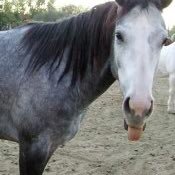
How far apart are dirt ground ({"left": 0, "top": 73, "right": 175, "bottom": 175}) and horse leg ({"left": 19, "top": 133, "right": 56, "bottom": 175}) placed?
1.46m

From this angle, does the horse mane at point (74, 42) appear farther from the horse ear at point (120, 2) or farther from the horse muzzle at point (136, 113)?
the horse muzzle at point (136, 113)

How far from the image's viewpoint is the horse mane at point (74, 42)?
257cm

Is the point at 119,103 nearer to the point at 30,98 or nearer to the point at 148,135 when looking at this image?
the point at 148,135

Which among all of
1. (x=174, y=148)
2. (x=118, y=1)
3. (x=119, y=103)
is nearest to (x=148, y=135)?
(x=174, y=148)

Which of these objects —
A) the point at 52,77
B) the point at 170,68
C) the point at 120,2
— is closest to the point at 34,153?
the point at 52,77

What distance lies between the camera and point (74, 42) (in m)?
2.68

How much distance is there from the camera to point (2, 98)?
9.13 feet

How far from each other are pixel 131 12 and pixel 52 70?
0.83 metres

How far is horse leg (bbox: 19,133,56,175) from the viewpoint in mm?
2648

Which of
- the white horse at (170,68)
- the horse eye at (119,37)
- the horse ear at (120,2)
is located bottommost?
the white horse at (170,68)

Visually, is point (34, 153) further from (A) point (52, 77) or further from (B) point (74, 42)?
(B) point (74, 42)

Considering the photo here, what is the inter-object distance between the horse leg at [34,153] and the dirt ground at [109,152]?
146 cm

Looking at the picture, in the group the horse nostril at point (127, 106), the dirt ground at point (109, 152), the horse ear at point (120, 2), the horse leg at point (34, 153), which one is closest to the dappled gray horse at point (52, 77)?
the horse leg at point (34, 153)

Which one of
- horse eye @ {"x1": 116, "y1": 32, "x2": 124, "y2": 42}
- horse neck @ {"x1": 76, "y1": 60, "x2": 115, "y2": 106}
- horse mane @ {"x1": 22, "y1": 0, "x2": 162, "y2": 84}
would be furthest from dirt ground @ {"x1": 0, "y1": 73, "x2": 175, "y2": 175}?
horse eye @ {"x1": 116, "y1": 32, "x2": 124, "y2": 42}
